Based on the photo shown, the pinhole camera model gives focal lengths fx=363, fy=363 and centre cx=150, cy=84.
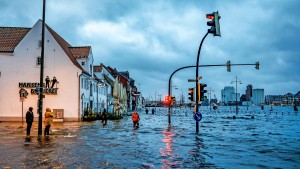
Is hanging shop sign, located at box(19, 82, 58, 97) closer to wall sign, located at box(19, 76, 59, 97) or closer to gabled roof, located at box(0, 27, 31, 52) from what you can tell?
wall sign, located at box(19, 76, 59, 97)

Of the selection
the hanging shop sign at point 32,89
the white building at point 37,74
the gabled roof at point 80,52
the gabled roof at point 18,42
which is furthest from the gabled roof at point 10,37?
the gabled roof at point 80,52

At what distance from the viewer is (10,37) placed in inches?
1789

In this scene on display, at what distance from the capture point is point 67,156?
13836 mm

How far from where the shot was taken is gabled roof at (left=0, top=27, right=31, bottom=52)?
43562 mm

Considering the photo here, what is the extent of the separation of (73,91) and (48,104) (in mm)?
3302

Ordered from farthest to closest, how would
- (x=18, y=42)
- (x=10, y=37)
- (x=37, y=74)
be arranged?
1. (x=10, y=37)
2. (x=18, y=42)
3. (x=37, y=74)

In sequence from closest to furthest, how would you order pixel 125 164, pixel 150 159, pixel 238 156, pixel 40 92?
pixel 125 164 → pixel 150 159 → pixel 238 156 → pixel 40 92

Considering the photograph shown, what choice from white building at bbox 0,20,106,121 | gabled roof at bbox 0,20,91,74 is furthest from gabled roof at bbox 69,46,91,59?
white building at bbox 0,20,106,121

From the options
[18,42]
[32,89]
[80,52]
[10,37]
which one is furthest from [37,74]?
[80,52]

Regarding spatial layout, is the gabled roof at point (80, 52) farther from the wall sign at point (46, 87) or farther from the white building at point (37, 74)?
the wall sign at point (46, 87)

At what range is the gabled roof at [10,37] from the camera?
4356 cm

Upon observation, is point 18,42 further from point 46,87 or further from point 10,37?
point 46,87

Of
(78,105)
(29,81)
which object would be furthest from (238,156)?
(29,81)

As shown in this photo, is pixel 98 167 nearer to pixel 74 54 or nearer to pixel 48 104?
pixel 48 104
